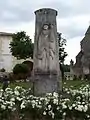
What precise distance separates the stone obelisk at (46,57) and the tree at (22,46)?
2996 cm

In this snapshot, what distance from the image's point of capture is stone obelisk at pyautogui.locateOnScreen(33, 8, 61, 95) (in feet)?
30.1

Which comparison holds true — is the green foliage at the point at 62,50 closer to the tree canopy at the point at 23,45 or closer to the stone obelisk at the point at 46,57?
the tree canopy at the point at 23,45

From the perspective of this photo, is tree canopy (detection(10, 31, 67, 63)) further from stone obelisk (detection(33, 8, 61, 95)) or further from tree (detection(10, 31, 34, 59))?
stone obelisk (detection(33, 8, 61, 95))

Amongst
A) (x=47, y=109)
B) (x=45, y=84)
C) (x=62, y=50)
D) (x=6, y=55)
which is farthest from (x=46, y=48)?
(x=6, y=55)

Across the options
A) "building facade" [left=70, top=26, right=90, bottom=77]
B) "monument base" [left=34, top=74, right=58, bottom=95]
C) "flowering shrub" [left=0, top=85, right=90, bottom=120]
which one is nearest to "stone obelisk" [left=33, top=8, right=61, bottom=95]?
"monument base" [left=34, top=74, right=58, bottom=95]

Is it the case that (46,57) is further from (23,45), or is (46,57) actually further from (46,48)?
(23,45)

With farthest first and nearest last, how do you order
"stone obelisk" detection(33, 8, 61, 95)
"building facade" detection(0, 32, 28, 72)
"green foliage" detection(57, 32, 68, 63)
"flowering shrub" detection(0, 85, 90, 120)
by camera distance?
"building facade" detection(0, 32, 28, 72), "green foliage" detection(57, 32, 68, 63), "stone obelisk" detection(33, 8, 61, 95), "flowering shrub" detection(0, 85, 90, 120)

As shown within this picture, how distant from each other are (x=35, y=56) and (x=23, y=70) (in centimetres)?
2279

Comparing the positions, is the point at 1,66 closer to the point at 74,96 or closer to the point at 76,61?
the point at 76,61

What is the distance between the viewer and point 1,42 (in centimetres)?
5722

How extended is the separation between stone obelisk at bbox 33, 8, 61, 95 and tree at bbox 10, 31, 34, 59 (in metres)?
30.0

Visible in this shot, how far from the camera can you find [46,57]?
363 inches

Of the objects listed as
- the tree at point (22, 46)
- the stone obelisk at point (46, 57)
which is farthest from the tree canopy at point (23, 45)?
the stone obelisk at point (46, 57)

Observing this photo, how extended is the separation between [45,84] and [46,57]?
776 mm
